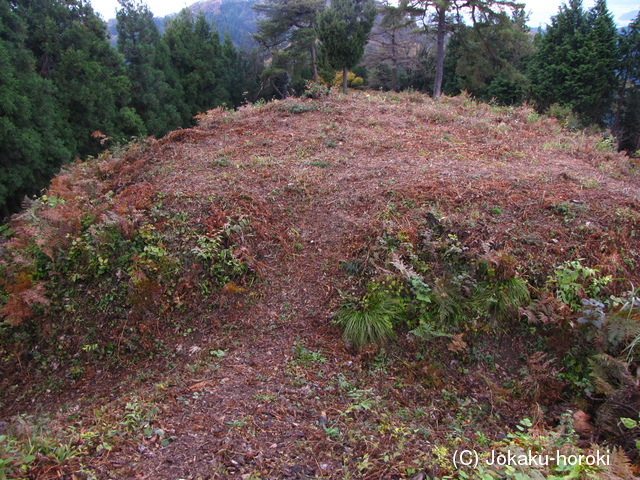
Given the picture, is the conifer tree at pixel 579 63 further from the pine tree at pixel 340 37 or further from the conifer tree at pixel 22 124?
the conifer tree at pixel 22 124

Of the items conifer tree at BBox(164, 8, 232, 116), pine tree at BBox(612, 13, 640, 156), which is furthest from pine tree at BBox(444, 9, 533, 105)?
conifer tree at BBox(164, 8, 232, 116)

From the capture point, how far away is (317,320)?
13.9ft

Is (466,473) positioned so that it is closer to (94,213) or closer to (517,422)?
(517,422)

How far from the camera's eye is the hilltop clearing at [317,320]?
2814 mm

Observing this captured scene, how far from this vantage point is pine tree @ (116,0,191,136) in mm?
21641

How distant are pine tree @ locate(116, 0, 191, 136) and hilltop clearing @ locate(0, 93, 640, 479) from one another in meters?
17.0

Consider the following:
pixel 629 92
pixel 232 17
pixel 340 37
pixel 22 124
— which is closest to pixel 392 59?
pixel 340 37

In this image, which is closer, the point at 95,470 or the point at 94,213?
the point at 95,470

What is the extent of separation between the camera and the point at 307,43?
23734 millimetres

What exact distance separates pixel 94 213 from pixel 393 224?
157 inches

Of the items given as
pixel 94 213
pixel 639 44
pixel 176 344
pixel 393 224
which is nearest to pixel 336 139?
pixel 393 224

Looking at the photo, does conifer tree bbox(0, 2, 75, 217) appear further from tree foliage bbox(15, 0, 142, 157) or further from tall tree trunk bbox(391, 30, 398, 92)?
tall tree trunk bbox(391, 30, 398, 92)

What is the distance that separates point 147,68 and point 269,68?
778 centimetres

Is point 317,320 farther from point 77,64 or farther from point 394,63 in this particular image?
point 394,63
